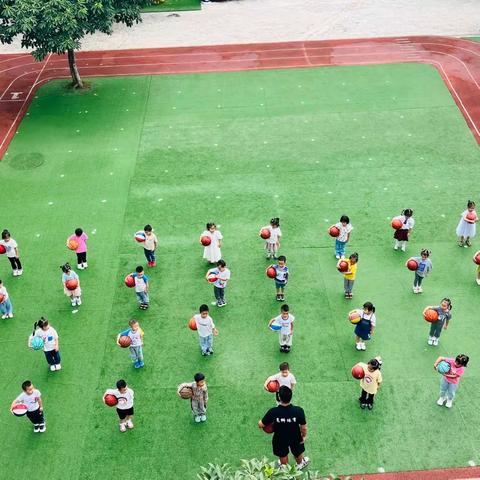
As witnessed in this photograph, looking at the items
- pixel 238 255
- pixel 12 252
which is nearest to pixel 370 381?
pixel 238 255

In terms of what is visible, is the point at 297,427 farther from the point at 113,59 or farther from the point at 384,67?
the point at 113,59

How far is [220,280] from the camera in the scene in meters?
12.6

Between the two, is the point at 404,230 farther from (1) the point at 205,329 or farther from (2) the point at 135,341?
(2) the point at 135,341

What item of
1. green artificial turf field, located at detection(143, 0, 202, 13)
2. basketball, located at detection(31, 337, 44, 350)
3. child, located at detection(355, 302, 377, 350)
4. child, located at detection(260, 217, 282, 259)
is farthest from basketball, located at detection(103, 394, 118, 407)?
green artificial turf field, located at detection(143, 0, 202, 13)

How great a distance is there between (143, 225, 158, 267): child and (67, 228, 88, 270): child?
1448 mm

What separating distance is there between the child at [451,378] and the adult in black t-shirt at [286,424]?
3.07 metres

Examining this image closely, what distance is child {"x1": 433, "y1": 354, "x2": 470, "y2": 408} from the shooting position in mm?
9914

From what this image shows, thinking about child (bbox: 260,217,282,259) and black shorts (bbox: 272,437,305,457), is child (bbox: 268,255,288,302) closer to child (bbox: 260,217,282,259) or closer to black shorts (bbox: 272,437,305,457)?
child (bbox: 260,217,282,259)

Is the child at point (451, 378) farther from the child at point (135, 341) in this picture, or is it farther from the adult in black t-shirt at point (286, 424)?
the child at point (135, 341)

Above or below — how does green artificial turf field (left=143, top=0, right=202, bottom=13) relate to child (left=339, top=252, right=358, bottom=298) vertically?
above

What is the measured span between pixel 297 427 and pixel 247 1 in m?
29.5

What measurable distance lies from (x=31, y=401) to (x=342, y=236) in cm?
778

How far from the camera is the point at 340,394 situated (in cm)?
1103

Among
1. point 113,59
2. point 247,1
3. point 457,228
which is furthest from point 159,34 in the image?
point 457,228
